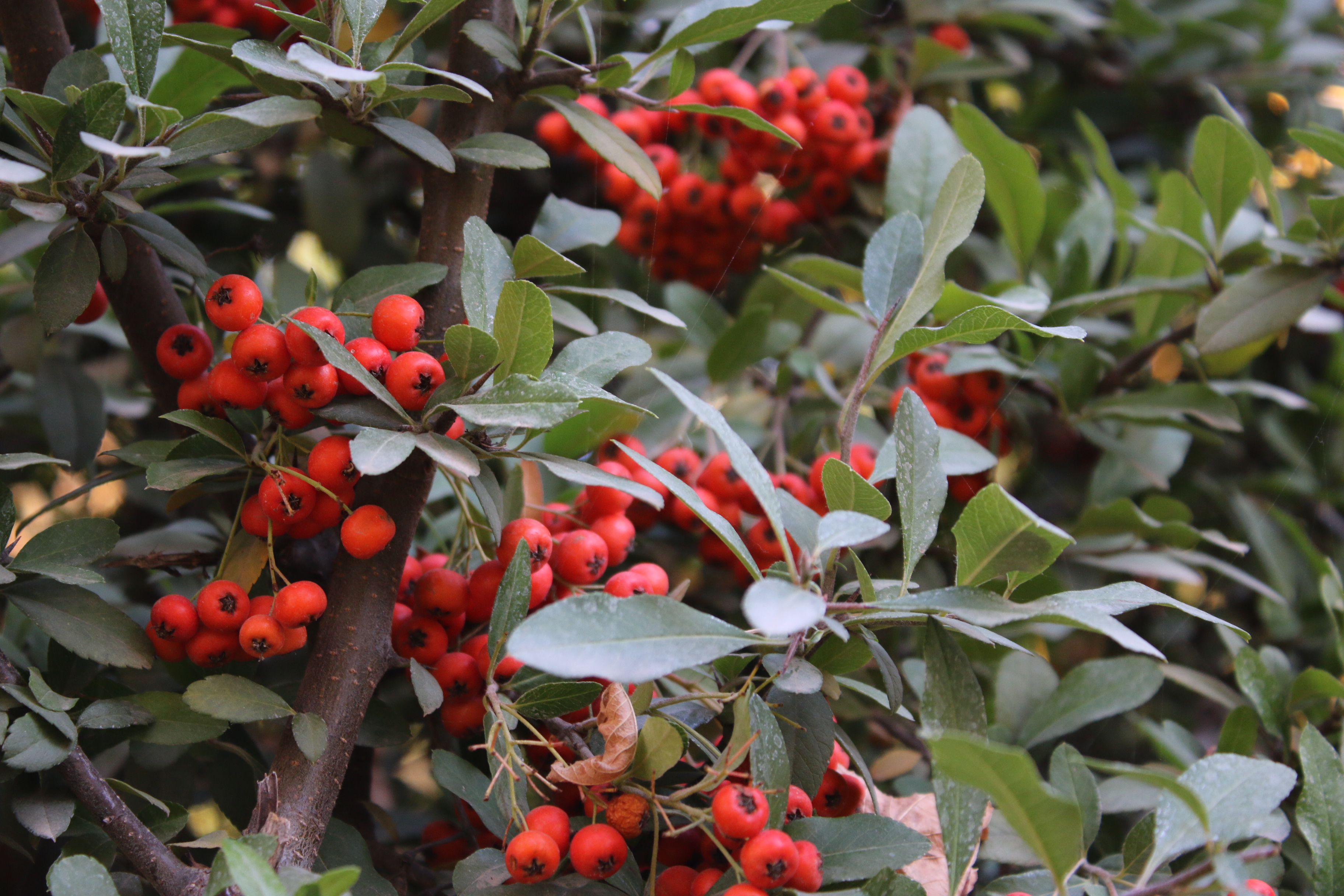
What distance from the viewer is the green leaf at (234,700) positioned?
0.76 m

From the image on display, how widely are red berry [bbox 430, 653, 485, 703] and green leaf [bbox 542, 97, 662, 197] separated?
1.62ft

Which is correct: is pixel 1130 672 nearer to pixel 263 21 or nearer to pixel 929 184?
pixel 929 184

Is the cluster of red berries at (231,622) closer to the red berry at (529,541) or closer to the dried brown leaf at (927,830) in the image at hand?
the red berry at (529,541)

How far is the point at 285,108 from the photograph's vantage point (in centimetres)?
77

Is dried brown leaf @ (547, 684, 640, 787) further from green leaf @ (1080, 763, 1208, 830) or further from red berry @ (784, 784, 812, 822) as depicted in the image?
green leaf @ (1080, 763, 1208, 830)

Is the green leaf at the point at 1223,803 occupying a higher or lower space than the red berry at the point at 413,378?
lower

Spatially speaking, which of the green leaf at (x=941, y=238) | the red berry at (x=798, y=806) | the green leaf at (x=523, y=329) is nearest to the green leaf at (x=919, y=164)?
the green leaf at (x=941, y=238)

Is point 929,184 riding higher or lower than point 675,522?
higher

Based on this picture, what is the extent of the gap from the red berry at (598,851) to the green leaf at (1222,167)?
1086 mm

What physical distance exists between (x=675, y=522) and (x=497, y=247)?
633mm

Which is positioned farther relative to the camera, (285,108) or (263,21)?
(263,21)

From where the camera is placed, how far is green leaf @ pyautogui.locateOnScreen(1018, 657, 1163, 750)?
1093mm

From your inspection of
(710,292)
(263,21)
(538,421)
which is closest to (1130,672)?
(538,421)

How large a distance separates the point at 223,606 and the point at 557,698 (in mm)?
315
